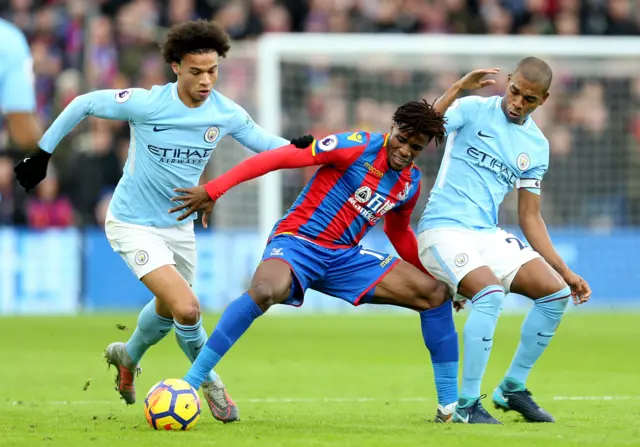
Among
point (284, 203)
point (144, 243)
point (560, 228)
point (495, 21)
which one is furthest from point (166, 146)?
point (495, 21)

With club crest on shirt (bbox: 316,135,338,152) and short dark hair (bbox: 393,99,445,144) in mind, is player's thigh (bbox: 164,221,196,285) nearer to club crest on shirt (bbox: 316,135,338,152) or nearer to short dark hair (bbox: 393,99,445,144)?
club crest on shirt (bbox: 316,135,338,152)

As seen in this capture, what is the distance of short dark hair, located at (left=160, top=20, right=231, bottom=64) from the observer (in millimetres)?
7727

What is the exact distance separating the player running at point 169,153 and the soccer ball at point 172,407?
699mm

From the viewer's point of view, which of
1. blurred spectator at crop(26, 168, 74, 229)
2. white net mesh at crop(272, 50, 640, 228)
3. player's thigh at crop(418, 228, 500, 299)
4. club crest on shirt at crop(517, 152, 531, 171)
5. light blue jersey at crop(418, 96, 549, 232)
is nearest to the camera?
player's thigh at crop(418, 228, 500, 299)

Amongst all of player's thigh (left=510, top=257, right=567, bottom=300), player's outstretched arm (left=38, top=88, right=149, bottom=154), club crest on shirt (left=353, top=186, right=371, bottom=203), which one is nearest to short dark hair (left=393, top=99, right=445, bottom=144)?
club crest on shirt (left=353, top=186, right=371, bottom=203)

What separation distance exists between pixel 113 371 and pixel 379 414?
3.99 m

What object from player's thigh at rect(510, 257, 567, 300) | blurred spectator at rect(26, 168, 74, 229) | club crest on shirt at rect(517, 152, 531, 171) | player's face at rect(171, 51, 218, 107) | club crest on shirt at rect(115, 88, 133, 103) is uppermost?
player's face at rect(171, 51, 218, 107)

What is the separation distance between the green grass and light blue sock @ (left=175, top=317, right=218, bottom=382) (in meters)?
0.40

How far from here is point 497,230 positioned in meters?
7.92

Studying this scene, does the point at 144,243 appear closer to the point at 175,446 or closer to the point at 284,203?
the point at 175,446

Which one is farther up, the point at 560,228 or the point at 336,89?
the point at 336,89

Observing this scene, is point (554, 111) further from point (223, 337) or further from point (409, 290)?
point (223, 337)

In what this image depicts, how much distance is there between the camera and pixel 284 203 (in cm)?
1767

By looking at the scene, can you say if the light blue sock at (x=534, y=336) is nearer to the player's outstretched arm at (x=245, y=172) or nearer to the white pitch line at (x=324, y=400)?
the white pitch line at (x=324, y=400)
